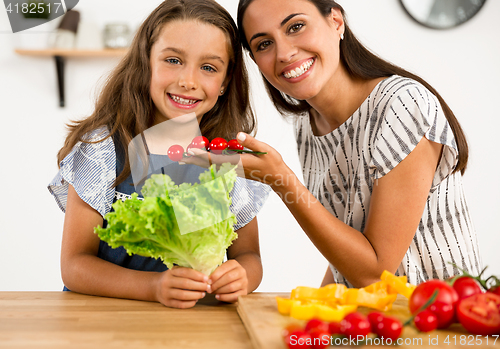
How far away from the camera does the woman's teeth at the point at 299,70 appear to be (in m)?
1.34

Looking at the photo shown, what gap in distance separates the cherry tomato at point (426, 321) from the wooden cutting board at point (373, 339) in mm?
14

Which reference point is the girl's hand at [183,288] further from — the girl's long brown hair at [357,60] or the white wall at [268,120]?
the white wall at [268,120]

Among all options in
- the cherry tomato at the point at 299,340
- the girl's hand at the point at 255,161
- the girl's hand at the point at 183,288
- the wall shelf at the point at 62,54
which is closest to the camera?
the cherry tomato at the point at 299,340

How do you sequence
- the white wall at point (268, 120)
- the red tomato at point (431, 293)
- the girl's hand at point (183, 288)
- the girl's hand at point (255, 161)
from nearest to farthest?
the red tomato at point (431, 293)
the girl's hand at point (183, 288)
the girl's hand at point (255, 161)
the white wall at point (268, 120)

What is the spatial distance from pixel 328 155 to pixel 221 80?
0.46m

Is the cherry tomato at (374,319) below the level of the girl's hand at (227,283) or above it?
above

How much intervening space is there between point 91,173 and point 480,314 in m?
0.99

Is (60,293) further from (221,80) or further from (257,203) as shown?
(221,80)

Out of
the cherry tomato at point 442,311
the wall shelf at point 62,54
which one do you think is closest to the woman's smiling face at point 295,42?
the cherry tomato at point 442,311

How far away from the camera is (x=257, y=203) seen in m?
1.36

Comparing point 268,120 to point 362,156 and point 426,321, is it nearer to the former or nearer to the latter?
point 362,156

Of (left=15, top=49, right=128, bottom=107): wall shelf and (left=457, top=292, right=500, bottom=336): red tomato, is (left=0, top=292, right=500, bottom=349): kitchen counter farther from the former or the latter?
(left=15, top=49, right=128, bottom=107): wall shelf

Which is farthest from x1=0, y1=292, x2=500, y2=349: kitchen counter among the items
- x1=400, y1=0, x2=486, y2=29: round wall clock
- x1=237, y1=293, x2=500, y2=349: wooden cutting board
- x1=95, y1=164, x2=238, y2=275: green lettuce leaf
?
x1=400, y1=0, x2=486, y2=29: round wall clock

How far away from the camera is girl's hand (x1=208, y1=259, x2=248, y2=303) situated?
3.24 feet
